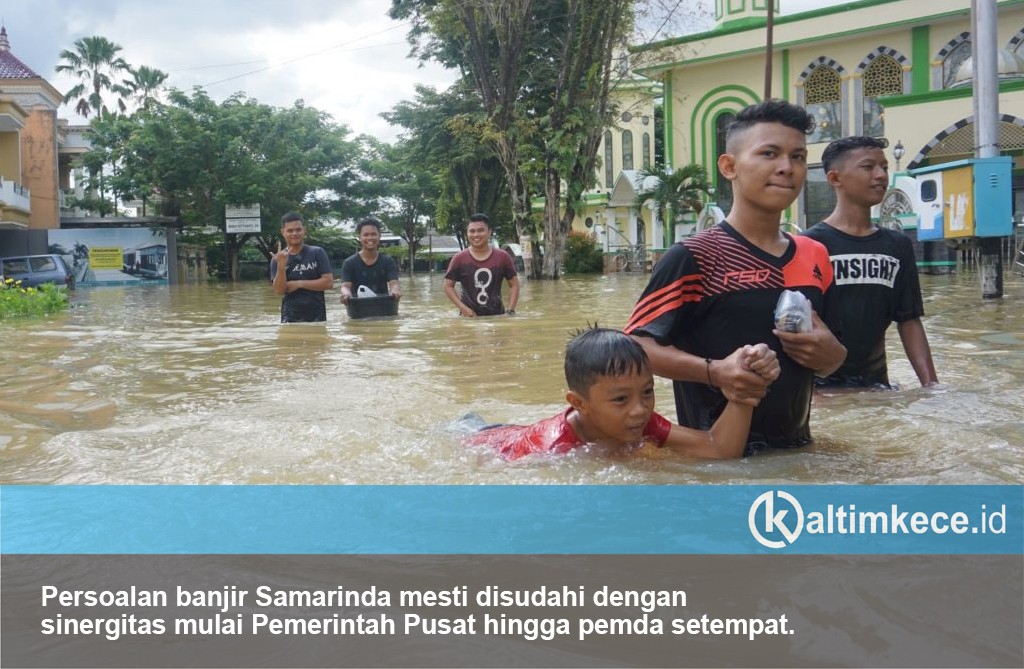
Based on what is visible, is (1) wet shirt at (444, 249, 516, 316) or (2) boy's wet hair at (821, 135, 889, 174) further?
(1) wet shirt at (444, 249, 516, 316)

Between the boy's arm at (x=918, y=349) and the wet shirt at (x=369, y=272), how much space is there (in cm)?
759

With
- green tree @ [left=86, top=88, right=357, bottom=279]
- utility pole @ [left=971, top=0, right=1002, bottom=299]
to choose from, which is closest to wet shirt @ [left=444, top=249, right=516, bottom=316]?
utility pole @ [left=971, top=0, right=1002, bottom=299]

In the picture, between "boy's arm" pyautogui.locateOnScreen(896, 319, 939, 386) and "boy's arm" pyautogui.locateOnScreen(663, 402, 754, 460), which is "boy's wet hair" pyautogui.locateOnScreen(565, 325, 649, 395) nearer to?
"boy's arm" pyautogui.locateOnScreen(663, 402, 754, 460)

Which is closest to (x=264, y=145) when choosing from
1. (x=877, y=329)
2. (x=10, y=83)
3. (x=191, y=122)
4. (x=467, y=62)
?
(x=191, y=122)

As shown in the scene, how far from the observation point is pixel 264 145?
4000cm

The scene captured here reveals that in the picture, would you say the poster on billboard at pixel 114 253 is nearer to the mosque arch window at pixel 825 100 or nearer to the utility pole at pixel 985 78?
the mosque arch window at pixel 825 100

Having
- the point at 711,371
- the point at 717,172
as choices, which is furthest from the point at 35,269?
the point at 711,371

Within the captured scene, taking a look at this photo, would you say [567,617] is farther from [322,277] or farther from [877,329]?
[322,277]

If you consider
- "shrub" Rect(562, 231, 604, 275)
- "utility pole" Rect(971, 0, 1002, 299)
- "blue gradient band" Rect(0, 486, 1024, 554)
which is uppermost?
"utility pole" Rect(971, 0, 1002, 299)

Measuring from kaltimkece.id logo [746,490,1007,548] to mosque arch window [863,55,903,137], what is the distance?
28356 millimetres

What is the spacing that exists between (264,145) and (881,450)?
3863cm

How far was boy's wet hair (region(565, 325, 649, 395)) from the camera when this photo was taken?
3.50m

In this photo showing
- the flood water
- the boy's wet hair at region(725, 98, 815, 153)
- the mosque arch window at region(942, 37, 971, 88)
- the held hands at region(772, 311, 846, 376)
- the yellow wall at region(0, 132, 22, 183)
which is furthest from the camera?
the yellow wall at region(0, 132, 22, 183)

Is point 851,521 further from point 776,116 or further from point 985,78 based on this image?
point 985,78
